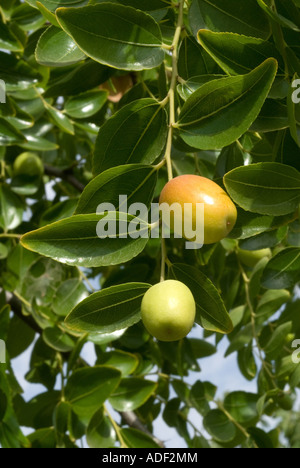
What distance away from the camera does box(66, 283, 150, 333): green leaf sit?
97cm

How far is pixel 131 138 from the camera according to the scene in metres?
1.12

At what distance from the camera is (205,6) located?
108cm

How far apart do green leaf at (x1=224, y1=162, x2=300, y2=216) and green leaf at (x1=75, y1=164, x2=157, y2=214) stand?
Result: 17 centimetres

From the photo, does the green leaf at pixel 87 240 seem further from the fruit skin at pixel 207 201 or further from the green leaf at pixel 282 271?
the green leaf at pixel 282 271

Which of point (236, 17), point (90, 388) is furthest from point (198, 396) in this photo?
point (236, 17)

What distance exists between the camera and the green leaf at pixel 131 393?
1.92 metres

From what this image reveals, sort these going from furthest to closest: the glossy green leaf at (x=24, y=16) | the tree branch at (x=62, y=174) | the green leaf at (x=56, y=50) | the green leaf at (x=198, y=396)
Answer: the tree branch at (x=62, y=174), the green leaf at (x=198, y=396), the glossy green leaf at (x=24, y=16), the green leaf at (x=56, y=50)

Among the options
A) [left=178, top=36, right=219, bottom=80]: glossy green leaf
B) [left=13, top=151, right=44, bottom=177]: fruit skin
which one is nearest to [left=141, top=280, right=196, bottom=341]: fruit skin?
[left=178, top=36, right=219, bottom=80]: glossy green leaf

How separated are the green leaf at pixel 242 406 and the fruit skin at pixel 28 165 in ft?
3.52

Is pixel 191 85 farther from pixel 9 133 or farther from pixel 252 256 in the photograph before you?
pixel 252 256

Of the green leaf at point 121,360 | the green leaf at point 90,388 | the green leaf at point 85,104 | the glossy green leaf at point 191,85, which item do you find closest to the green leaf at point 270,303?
the green leaf at point 121,360

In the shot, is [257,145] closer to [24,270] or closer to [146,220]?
[146,220]

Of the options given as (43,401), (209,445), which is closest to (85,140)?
(43,401)

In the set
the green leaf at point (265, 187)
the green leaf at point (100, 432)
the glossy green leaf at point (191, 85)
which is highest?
the glossy green leaf at point (191, 85)
